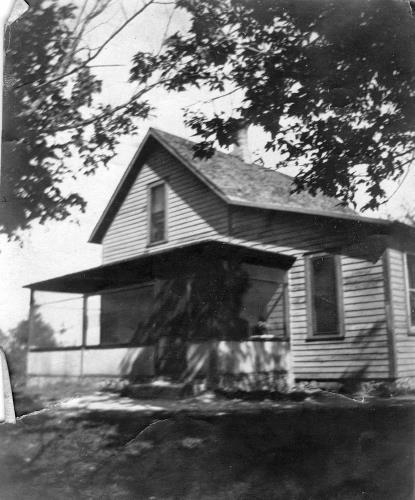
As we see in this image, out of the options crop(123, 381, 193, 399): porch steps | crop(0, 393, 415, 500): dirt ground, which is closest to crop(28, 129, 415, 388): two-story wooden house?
crop(123, 381, 193, 399): porch steps

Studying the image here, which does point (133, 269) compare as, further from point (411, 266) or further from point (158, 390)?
point (411, 266)

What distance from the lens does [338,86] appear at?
4.16 metres

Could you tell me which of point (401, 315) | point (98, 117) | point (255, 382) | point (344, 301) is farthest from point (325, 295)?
point (98, 117)

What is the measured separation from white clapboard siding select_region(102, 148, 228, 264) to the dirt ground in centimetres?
146

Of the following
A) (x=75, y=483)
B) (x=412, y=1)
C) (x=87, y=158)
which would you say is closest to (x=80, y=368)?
(x=75, y=483)

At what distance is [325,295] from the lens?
4.52 metres

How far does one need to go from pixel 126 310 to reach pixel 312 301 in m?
1.85

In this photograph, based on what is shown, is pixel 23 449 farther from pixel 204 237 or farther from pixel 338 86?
pixel 338 86

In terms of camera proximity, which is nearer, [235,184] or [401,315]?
[401,315]

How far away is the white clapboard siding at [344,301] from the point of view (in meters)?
4.28

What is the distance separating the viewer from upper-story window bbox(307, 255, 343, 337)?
4395 mm

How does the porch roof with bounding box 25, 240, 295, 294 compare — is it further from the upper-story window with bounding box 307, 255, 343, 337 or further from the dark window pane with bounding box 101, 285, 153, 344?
the upper-story window with bounding box 307, 255, 343, 337

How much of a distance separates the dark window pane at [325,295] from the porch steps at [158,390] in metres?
1.36

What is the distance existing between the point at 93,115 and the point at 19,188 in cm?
89
